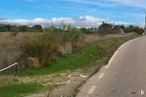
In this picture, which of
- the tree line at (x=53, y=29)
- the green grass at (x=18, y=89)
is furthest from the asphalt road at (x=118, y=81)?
the tree line at (x=53, y=29)

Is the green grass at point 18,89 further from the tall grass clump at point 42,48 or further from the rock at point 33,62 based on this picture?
the tall grass clump at point 42,48

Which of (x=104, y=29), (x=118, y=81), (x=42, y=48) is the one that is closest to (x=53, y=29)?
(x=42, y=48)

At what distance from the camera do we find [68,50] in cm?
3225

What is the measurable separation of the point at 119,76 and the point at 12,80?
444 centimetres

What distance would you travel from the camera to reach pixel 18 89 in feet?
53.9

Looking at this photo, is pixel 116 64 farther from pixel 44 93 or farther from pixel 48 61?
pixel 44 93

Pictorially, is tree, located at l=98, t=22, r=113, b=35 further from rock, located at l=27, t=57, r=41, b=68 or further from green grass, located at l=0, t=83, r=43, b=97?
green grass, located at l=0, t=83, r=43, b=97

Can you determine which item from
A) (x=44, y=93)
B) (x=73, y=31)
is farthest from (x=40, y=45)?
(x=73, y=31)

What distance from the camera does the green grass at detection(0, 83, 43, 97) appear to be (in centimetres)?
1556

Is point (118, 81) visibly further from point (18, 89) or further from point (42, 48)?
point (42, 48)

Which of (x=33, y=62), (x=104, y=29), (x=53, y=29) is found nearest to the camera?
(x=33, y=62)

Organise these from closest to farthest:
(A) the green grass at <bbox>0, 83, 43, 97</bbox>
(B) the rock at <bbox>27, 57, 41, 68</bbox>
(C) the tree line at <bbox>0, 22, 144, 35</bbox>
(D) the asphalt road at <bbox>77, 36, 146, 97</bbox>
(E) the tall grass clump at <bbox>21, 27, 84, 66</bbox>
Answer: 1. (D) the asphalt road at <bbox>77, 36, 146, 97</bbox>
2. (A) the green grass at <bbox>0, 83, 43, 97</bbox>
3. (B) the rock at <bbox>27, 57, 41, 68</bbox>
4. (E) the tall grass clump at <bbox>21, 27, 84, 66</bbox>
5. (C) the tree line at <bbox>0, 22, 144, 35</bbox>

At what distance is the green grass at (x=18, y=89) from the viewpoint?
51.1ft

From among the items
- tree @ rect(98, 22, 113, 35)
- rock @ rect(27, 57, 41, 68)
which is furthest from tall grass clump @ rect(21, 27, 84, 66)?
tree @ rect(98, 22, 113, 35)
